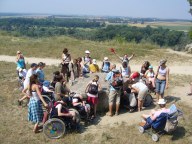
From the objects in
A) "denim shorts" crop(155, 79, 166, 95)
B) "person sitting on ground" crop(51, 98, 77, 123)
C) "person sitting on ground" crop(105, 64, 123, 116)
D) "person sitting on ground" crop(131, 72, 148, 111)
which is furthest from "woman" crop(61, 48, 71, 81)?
"person sitting on ground" crop(51, 98, 77, 123)

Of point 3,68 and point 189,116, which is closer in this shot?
point 189,116

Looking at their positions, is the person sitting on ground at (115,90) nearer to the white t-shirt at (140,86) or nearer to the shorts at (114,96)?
the shorts at (114,96)

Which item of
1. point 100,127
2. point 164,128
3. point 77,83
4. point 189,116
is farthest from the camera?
point 77,83

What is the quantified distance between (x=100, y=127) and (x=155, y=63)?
42.5ft

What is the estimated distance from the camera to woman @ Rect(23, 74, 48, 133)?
8.52 m

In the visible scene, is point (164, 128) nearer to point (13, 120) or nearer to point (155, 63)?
point (13, 120)

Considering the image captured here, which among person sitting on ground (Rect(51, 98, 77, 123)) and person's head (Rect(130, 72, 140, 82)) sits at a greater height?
person's head (Rect(130, 72, 140, 82))

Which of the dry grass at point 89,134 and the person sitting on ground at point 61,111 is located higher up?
the person sitting on ground at point 61,111

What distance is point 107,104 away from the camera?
10.7 m

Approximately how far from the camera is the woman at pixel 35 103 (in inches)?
336

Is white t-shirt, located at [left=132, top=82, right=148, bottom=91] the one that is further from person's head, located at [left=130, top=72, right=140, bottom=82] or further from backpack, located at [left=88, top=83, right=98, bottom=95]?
backpack, located at [left=88, top=83, right=98, bottom=95]

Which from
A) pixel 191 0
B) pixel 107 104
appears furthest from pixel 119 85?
pixel 191 0

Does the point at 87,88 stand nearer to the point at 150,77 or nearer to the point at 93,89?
the point at 93,89

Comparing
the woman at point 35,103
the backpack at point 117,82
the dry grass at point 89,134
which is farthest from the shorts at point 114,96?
the woman at point 35,103
